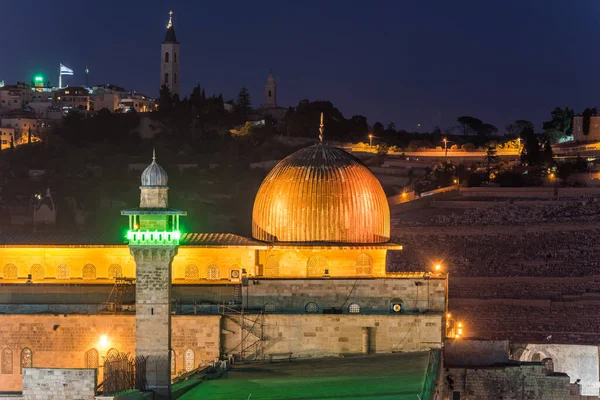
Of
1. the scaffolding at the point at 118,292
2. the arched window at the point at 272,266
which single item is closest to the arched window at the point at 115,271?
the scaffolding at the point at 118,292

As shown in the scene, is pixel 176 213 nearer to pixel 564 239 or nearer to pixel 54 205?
pixel 564 239

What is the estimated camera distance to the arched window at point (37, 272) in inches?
1869

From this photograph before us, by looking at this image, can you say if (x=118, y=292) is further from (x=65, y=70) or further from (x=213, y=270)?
(x=65, y=70)

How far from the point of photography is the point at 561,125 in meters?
110

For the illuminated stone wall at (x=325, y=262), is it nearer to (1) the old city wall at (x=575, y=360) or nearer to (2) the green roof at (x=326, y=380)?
(2) the green roof at (x=326, y=380)

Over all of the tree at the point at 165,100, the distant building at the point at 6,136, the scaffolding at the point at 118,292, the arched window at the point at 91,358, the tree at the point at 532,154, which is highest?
the tree at the point at 165,100

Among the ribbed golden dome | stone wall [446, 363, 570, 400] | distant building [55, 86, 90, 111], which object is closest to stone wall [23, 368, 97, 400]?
stone wall [446, 363, 570, 400]

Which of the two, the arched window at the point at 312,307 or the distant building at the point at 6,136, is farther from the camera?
the distant building at the point at 6,136

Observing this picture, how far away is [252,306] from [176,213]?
6.02 meters

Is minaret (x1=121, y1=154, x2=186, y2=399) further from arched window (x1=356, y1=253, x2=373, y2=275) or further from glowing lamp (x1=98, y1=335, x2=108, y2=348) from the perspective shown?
arched window (x1=356, y1=253, x2=373, y2=275)

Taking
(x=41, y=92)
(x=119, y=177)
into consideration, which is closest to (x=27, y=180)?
Answer: (x=119, y=177)

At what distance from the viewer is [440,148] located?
103500mm

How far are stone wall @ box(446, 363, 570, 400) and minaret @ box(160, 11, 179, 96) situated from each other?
74.5 metres

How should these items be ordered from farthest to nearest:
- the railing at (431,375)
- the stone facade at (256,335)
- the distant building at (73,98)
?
the distant building at (73,98)
the stone facade at (256,335)
the railing at (431,375)
